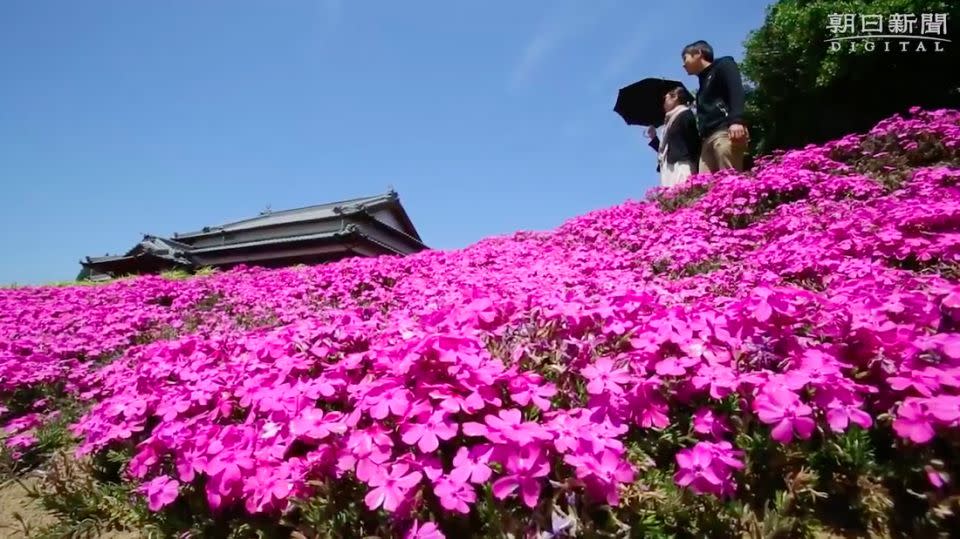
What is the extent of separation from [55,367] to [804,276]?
6.84 metres

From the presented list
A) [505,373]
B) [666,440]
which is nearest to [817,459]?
[666,440]

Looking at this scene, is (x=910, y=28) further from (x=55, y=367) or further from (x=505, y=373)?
(x=55, y=367)

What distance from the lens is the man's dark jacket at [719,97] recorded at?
787 centimetres

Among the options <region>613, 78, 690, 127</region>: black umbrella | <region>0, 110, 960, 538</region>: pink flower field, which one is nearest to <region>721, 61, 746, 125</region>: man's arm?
<region>613, 78, 690, 127</region>: black umbrella

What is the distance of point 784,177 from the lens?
6.89m

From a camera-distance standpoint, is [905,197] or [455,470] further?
[905,197]

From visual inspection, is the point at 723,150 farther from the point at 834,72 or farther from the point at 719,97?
the point at 834,72

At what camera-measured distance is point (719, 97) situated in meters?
8.26

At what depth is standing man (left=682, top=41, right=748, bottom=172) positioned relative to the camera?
7883mm

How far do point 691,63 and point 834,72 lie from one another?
12.6m

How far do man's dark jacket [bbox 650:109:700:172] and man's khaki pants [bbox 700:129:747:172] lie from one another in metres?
0.55

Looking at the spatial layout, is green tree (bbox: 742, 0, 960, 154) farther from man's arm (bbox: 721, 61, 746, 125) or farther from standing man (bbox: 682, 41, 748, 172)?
man's arm (bbox: 721, 61, 746, 125)

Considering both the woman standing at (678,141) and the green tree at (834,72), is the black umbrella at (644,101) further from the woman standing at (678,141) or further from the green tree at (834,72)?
the green tree at (834,72)

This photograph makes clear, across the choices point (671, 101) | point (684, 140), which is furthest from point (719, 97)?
point (684, 140)
